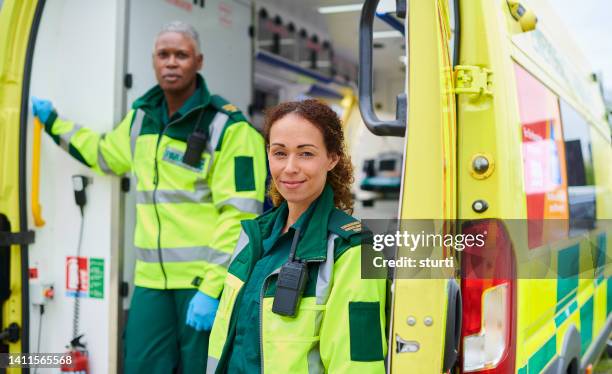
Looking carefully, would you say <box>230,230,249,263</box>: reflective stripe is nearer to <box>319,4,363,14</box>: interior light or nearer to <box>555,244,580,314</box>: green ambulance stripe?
<box>555,244,580,314</box>: green ambulance stripe

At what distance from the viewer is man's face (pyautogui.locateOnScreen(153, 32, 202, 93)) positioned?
2.78 meters

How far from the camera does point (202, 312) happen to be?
243cm

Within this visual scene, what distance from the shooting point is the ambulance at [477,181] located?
1522 mm

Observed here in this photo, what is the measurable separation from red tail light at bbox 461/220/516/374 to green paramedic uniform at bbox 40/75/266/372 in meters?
1.23

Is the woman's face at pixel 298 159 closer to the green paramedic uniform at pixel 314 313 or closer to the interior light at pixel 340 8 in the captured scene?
the green paramedic uniform at pixel 314 313

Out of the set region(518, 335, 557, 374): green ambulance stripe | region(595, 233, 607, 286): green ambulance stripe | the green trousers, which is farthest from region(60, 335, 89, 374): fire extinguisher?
region(595, 233, 607, 286): green ambulance stripe

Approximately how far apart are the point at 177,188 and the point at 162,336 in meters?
0.72

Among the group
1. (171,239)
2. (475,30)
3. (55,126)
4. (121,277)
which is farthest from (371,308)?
(55,126)

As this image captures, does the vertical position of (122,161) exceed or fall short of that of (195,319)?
it exceeds it

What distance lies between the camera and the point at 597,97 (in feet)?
14.4

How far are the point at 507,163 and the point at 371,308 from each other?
0.63 m

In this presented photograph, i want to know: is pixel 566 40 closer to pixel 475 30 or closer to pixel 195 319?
pixel 475 30

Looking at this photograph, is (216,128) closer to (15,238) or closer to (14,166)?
(14,166)

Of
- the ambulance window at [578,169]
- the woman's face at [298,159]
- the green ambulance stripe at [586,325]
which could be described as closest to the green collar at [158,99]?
the woman's face at [298,159]
